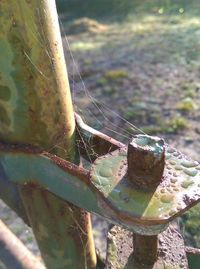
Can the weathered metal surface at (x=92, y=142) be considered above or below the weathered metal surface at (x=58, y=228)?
above

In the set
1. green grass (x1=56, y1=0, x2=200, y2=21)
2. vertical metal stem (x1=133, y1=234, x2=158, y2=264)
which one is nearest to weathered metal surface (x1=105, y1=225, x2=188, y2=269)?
vertical metal stem (x1=133, y1=234, x2=158, y2=264)

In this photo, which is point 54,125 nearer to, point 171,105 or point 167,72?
point 171,105

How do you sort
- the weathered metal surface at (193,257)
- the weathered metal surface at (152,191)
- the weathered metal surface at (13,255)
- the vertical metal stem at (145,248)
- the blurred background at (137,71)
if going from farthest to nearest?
the blurred background at (137,71) < the weathered metal surface at (13,255) < the weathered metal surface at (193,257) < the vertical metal stem at (145,248) < the weathered metal surface at (152,191)

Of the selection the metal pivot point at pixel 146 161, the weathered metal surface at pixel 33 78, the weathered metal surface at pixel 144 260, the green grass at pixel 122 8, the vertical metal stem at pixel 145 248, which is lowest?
the green grass at pixel 122 8

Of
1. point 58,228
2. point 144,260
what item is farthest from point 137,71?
A: point 144,260

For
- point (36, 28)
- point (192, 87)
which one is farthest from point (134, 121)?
point (36, 28)

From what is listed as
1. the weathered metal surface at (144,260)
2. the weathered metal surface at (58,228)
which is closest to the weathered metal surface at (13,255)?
the weathered metal surface at (58,228)

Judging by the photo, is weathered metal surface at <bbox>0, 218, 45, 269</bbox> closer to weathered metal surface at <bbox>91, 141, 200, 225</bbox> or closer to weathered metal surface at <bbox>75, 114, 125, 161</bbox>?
weathered metal surface at <bbox>75, 114, 125, 161</bbox>

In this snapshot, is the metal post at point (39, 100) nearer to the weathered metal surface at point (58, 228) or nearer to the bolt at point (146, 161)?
the weathered metal surface at point (58, 228)
